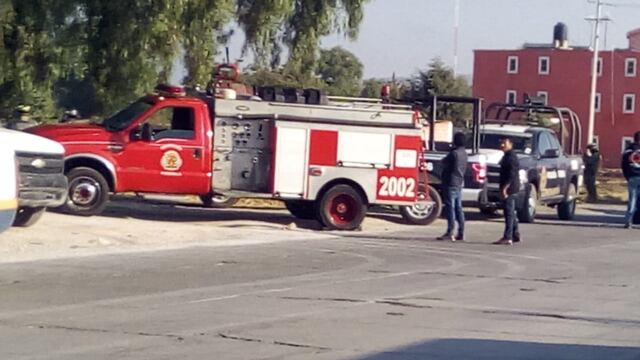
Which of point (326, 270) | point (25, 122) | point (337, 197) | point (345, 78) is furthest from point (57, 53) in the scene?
point (345, 78)

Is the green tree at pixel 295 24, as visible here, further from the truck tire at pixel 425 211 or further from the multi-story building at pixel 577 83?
the multi-story building at pixel 577 83

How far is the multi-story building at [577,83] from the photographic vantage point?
8081 cm

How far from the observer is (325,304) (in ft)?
45.5

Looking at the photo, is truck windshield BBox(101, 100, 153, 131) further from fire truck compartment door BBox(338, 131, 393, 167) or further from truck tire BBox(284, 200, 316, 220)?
fire truck compartment door BBox(338, 131, 393, 167)

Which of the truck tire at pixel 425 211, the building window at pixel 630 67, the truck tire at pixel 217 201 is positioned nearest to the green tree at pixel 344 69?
the building window at pixel 630 67

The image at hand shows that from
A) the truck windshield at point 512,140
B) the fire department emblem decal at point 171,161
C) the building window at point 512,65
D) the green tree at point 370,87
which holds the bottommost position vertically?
the fire department emblem decal at point 171,161

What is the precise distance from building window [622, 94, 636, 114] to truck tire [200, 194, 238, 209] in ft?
188

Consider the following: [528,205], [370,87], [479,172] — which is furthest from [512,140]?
[370,87]

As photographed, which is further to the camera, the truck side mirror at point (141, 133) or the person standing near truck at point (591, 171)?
the person standing near truck at point (591, 171)

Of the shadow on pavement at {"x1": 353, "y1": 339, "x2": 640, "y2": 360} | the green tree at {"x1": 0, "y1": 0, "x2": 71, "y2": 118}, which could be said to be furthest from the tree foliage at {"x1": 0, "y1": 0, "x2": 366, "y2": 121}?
the shadow on pavement at {"x1": 353, "y1": 339, "x2": 640, "y2": 360}

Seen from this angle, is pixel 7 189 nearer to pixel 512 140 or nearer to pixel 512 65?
pixel 512 140

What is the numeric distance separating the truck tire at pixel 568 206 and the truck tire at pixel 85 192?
11.3 metres

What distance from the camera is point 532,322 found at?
12875 mm

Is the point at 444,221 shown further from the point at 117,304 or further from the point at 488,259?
the point at 117,304
